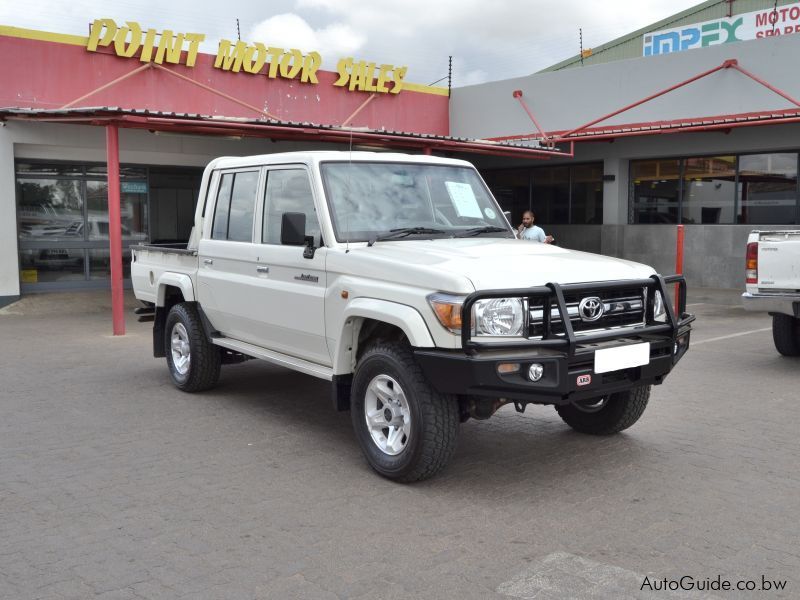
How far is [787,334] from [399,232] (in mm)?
5690

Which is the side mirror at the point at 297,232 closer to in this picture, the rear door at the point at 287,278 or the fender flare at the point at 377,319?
the rear door at the point at 287,278

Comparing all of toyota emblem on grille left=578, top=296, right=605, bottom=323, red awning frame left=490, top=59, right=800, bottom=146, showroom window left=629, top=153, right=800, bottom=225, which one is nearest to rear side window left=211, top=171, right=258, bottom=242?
toyota emblem on grille left=578, top=296, right=605, bottom=323

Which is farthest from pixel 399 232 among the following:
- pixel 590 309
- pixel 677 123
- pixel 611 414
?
pixel 677 123

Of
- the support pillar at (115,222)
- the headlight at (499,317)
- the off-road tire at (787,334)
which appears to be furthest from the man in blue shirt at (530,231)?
the headlight at (499,317)

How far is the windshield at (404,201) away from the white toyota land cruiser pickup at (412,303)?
0.4 inches

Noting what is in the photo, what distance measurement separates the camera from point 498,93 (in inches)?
767

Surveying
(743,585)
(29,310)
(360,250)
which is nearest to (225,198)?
(360,250)

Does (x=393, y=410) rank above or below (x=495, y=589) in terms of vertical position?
above

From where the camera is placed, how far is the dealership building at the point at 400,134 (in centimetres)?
1439

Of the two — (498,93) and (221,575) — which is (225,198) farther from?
(498,93)

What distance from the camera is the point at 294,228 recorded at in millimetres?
5609

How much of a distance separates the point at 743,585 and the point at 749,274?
588 cm

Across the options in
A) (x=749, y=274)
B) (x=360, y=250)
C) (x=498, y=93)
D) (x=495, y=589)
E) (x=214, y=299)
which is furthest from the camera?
(x=498, y=93)

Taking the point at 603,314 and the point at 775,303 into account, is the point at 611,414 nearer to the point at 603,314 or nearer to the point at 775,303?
the point at 603,314
